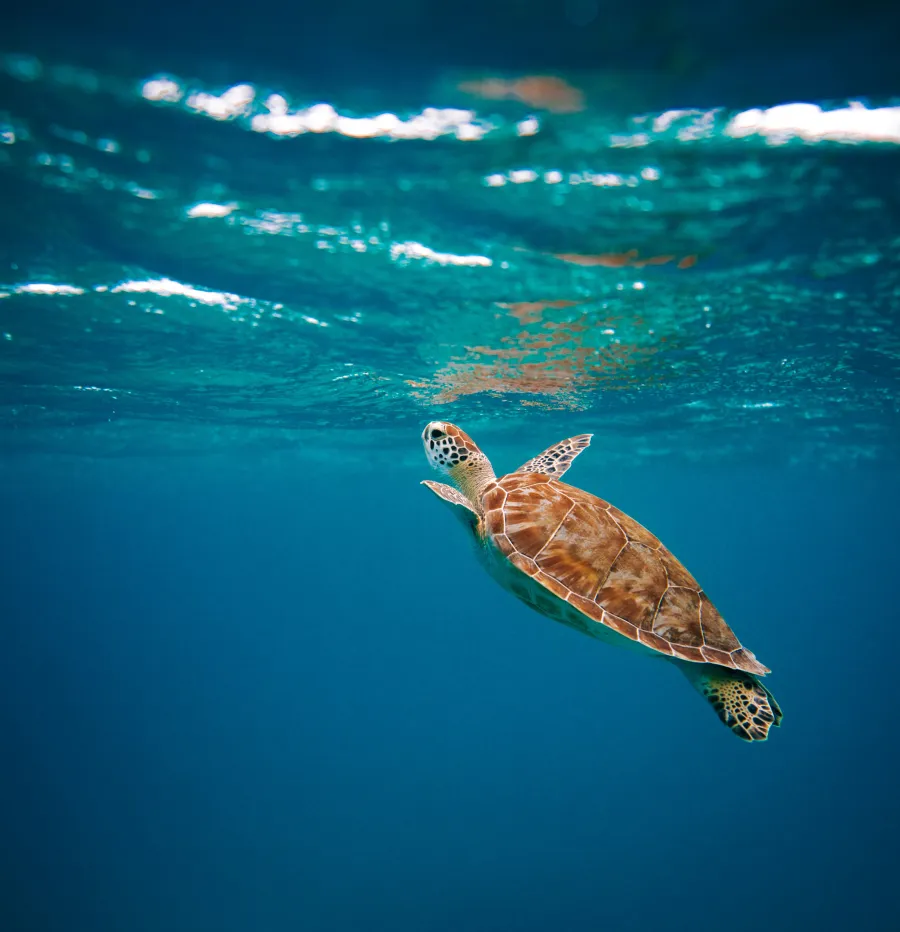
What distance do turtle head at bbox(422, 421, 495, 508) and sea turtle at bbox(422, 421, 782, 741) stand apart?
0.72 meters

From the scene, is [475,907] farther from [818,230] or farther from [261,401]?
[818,230]

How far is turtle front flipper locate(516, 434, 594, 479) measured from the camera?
7.12 m

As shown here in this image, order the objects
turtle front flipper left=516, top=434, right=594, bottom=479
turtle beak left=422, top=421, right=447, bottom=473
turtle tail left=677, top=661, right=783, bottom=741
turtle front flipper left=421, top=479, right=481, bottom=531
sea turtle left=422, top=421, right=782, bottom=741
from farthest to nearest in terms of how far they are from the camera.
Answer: turtle front flipper left=516, top=434, right=594, bottom=479, turtle beak left=422, top=421, right=447, bottom=473, turtle front flipper left=421, top=479, right=481, bottom=531, sea turtle left=422, top=421, right=782, bottom=741, turtle tail left=677, top=661, right=783, bottom=741

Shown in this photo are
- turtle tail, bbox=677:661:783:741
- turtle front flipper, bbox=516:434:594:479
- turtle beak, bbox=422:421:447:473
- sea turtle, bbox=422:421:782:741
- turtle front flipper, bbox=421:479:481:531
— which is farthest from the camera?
turtle front flipper, bbox=516:434:594:479

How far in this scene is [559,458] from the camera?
7.45 meters

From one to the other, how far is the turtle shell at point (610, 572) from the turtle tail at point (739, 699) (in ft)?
0.68

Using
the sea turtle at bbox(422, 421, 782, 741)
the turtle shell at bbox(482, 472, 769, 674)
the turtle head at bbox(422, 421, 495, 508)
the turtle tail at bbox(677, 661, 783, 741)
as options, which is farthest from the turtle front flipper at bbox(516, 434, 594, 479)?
the turtle tail at bbox(677, 661, 783, 741)

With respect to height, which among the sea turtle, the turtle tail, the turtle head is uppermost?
the turtle head

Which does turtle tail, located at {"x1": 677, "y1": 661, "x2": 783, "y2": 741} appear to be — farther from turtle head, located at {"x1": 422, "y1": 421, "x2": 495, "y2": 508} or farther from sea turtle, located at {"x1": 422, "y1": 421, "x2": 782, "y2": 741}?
turtle head, located at {"x1": 422, "y1": 421, "x2": 495, "y2": 508}

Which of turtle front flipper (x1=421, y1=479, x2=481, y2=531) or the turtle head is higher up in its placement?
the turtle head

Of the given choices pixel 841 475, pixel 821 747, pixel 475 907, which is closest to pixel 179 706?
pixel 475 907

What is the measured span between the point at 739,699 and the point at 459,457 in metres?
3.92

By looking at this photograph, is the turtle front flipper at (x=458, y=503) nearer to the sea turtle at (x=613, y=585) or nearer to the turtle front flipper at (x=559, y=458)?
the sea turtle at (x=613, y=585)

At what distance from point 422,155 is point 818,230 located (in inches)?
234
